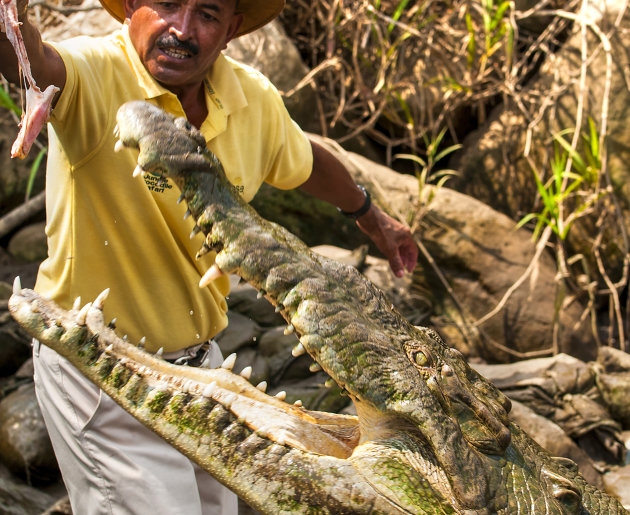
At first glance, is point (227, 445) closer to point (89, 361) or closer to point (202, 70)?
point (89, 361)

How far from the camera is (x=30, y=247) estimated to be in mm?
5391

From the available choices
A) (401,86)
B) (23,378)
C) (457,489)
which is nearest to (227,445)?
(457,489)

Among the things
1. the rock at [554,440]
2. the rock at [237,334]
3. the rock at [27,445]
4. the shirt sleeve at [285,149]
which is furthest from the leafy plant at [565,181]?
the rock at [27,445]

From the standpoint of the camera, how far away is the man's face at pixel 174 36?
2.18 m

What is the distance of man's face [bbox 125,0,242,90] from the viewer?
218 cm

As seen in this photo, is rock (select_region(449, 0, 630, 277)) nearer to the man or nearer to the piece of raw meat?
the man

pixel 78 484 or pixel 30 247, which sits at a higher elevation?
pixel 78 484

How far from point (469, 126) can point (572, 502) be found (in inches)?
201

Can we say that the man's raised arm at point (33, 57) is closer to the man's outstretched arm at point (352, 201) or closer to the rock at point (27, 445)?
the man's outstretched arm at point (352, 201)

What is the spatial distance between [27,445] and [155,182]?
2.19 m

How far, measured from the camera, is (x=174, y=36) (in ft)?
7.11

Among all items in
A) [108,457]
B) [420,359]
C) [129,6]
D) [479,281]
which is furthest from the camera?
[479,281]

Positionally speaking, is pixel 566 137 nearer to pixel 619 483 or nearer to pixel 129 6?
pixel 619 483

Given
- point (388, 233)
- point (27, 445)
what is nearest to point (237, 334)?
point (27, 445)
